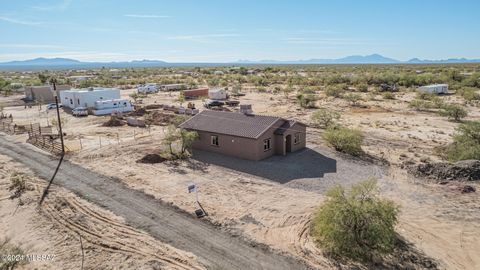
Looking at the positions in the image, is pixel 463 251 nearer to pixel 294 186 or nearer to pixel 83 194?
pixel 294 186

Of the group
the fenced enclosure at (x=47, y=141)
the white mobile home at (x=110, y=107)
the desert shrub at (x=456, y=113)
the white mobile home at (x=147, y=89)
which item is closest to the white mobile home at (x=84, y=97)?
the white mobile home at (x=110, y=107)

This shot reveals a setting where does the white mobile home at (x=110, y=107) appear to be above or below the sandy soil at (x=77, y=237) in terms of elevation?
above

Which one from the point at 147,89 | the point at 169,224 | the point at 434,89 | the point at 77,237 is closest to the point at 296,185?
the point at 169,224

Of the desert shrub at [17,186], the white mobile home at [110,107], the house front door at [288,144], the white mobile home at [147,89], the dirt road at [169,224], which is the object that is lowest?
the dirt road at [169,224]

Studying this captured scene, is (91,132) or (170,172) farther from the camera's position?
(91,132)

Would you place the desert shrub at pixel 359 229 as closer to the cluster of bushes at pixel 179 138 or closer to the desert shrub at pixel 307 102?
the cluster of bushes at pixel 179 138

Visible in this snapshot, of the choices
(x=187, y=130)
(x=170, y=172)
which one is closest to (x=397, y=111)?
(x=187, y=130)
